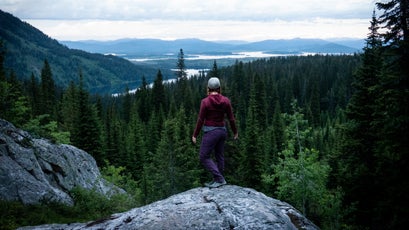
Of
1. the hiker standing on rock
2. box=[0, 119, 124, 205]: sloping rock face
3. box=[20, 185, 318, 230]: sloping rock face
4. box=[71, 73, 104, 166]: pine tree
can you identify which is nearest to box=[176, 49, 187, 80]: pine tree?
box=[71, 73, 104, 166]: pine tree

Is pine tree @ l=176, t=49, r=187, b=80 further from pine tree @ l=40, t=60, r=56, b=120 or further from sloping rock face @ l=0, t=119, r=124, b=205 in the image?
sloping rock face @ l=0, t=119, r=124, b=205

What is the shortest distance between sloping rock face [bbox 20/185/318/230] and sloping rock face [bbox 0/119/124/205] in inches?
115

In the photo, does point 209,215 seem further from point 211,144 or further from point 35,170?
Result: point 35,170

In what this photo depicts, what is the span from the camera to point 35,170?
521 inches

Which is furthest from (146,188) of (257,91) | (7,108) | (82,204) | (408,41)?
(257,91)

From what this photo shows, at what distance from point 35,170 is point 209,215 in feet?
28.2

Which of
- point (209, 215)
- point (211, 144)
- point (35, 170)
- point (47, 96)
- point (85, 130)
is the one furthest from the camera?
point (47, 96)

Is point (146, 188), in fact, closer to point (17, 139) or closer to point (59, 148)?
point (59, 148)

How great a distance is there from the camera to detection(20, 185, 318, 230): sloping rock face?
296 inches

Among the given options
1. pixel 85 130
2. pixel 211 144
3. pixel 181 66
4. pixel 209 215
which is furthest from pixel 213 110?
pixel 181 66

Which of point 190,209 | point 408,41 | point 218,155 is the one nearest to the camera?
point 190,209

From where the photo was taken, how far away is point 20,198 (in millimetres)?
11398

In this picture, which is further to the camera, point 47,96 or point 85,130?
point 47,96

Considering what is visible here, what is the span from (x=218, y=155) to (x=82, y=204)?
271 inches
